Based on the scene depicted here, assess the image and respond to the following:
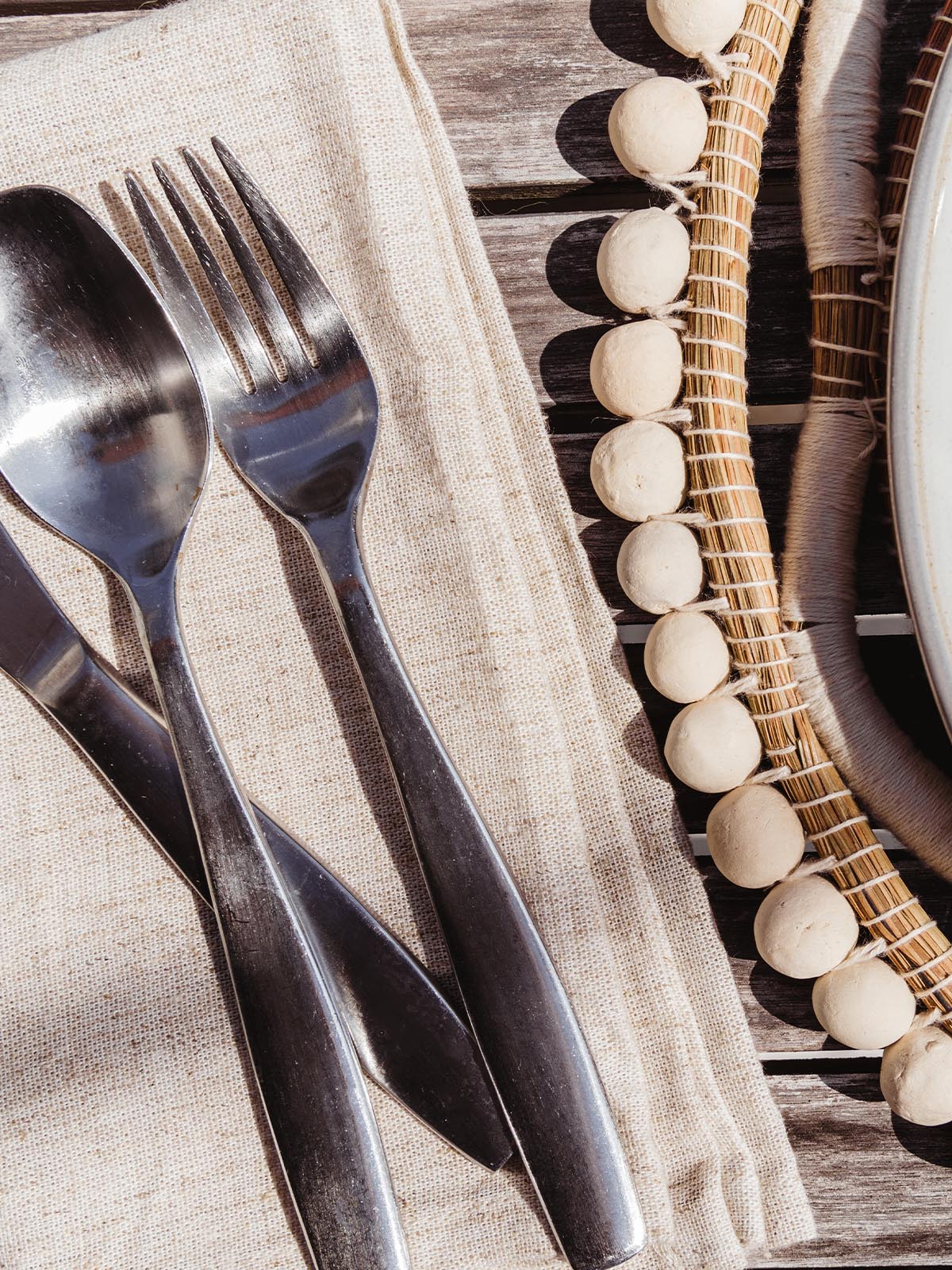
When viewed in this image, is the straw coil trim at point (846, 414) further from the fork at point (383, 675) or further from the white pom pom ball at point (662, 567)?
the fork at point (383, 675)

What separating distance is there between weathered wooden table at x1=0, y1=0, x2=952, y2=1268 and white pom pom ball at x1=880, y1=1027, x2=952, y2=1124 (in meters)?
0.04

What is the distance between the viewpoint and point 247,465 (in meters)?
0.43

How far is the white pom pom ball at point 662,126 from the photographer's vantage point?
42cm

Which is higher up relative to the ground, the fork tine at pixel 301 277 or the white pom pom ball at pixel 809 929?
the fork tine at pixel 301 277

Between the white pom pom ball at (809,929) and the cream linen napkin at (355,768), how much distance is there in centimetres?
3

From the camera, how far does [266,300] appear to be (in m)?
0.43

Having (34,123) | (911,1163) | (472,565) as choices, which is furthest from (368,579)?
(911,1163)

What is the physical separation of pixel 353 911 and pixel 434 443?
0.69 feet

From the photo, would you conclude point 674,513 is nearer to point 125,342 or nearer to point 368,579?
point 368,579

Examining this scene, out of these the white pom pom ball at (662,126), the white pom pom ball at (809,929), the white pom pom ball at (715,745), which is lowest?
the white pom pom ball at (809,929)

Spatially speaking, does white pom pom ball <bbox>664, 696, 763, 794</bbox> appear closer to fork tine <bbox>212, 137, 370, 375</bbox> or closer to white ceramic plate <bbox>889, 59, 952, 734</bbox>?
white ceramic plate <bbox>889, 59, 952, 734</bbox>

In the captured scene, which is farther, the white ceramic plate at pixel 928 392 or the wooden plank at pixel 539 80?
the wooden plank at pixel 539 80

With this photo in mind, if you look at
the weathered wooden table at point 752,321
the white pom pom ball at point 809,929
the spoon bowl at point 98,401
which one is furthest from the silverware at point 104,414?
the white pom pom ball at point 809,929

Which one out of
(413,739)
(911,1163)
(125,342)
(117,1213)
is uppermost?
(125,342)
